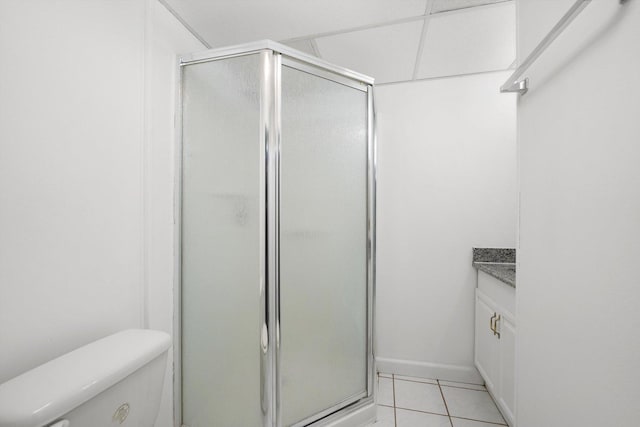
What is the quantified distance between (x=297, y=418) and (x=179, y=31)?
6.55 ft

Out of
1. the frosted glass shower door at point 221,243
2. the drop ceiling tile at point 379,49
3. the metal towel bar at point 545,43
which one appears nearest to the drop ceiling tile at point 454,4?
the drop ceiling tile at point 379,49

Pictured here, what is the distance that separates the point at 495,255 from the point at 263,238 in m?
1.65

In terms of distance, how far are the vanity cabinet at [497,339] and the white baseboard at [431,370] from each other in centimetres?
12

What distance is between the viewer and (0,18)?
76 cm

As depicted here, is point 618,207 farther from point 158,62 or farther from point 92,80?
point 158,62

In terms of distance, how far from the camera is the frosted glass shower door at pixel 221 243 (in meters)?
1.29

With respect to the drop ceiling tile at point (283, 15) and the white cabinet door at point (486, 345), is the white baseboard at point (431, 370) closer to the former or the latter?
the white cabinet door at point (486, 345)

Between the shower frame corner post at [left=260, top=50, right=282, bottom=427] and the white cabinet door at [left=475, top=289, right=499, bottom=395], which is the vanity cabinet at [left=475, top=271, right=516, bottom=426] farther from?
the shower frame corner post at [left=260, top=50, right=282, bottom=427]

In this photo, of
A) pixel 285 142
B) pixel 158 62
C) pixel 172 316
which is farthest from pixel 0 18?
pixel 172 316

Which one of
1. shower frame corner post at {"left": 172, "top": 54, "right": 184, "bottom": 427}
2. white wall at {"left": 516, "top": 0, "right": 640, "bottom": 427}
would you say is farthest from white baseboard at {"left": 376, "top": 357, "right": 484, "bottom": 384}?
shower frame corner post at {"left": 172, "top": 54, "right": 184, "bottom": 427}

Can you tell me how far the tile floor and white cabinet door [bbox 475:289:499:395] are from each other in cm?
14

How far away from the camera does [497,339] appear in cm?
160

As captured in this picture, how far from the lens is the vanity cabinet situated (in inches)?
56.6

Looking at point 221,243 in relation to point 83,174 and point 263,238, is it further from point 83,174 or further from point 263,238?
point 83,174
